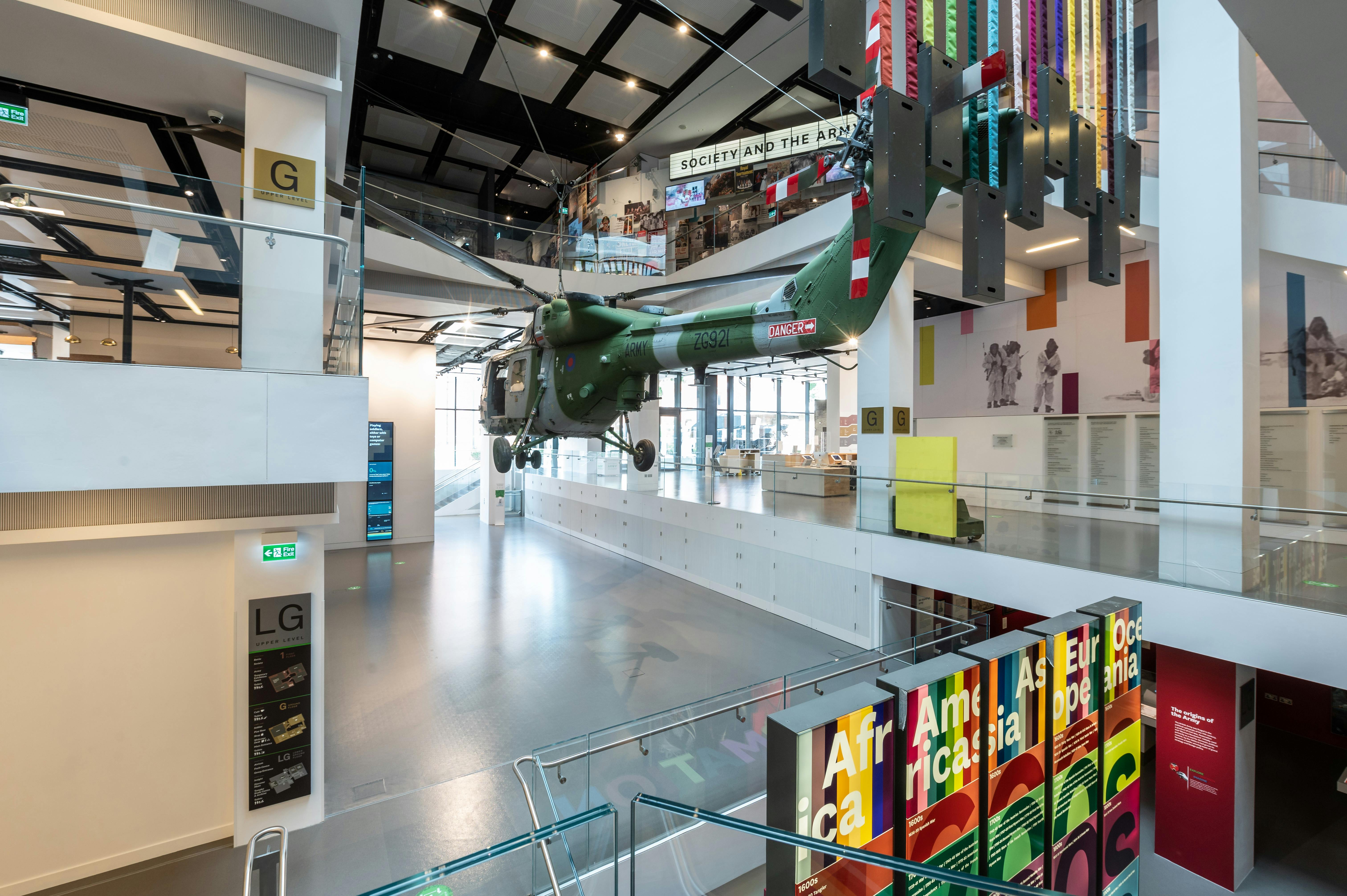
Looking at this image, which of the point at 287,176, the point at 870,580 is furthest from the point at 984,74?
the point at 870,580

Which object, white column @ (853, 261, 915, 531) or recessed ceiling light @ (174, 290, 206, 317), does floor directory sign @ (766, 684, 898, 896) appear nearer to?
recessed ceiling light @ (174, 290, 206, 317)

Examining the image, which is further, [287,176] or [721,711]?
[287,176]

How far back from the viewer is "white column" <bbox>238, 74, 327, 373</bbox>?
11.4ft

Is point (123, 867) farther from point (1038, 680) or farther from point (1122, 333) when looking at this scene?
point (1122, 333)

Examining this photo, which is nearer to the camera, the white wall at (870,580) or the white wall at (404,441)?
the white wall at (870,580)

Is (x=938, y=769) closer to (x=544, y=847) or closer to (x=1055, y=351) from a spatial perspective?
(x=544, y=847)

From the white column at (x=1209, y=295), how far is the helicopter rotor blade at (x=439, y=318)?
8975 mm

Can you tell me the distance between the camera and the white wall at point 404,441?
13.2 metres

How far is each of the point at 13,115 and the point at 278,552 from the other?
4215 millimetres

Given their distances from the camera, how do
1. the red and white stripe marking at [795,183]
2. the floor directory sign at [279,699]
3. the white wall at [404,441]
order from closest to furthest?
the red and white stripe marking at [795,183]
the floor directory sign at [279,699]
the white wall at [404,441]

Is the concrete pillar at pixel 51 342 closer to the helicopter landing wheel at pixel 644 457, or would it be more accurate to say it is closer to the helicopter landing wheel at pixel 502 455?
the helicopter landing wheel at pixel 502 455

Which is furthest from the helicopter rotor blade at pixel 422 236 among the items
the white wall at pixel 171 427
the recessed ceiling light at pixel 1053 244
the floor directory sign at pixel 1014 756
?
the recessed ceiling light at pixel 1053 244

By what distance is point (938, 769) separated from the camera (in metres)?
2.32

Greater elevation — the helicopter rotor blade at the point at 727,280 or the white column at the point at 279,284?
the helicopter rotor blade at the point at 727,280
